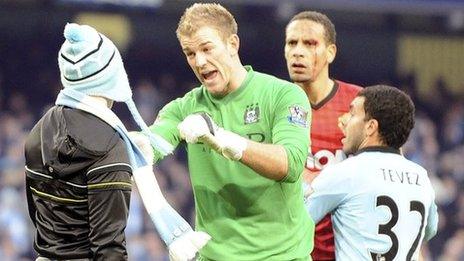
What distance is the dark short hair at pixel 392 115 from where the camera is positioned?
4668 mm

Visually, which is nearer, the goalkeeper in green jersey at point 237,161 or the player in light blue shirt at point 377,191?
the goalkeeper in green jersey at point 237,161

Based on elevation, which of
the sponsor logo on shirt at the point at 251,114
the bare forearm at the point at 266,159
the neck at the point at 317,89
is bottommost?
the neck at the point at 317,89

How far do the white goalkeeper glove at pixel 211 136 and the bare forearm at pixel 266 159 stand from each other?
30 millimetres

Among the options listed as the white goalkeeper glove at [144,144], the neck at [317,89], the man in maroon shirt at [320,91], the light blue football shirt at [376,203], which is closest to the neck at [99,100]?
the white goalkeeper glove at [144,144]

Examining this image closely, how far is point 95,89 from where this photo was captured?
383 cm

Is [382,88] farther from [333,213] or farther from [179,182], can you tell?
[179,182]

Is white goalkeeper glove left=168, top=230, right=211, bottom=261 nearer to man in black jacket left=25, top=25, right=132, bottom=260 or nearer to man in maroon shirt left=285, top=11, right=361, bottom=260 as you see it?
man in black jacket left=25, top=25, right=132, bottom=260

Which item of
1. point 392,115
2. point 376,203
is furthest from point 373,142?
point 376,203


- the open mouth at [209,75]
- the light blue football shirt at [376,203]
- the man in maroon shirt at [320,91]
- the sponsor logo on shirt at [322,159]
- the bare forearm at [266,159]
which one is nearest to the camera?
the bare forearm at [266,159]

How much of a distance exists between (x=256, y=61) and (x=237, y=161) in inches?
472

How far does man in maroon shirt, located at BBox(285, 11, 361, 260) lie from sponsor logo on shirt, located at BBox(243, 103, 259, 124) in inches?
39.3

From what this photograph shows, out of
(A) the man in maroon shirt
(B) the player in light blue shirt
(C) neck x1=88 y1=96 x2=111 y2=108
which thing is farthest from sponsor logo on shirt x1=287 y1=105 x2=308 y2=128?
(A) the man in maroon shirt

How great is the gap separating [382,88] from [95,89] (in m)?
1.44

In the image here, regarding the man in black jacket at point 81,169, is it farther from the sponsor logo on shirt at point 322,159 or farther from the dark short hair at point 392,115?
the sponsor logo on shirt at point 322,159
